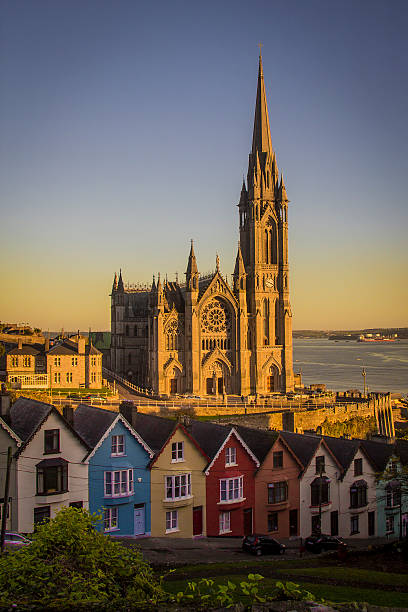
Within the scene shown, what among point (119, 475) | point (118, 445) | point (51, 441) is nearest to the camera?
point (51, 441)

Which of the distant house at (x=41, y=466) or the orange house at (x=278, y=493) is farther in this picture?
the orange house at (x=278, y=493)

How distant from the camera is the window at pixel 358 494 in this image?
35.1 metres

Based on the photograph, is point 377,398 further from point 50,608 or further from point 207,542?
point 50,608

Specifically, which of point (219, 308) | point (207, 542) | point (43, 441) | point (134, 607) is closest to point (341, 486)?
point (207, 542)

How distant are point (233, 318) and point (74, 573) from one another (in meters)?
74.9

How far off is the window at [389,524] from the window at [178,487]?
13.9 metres

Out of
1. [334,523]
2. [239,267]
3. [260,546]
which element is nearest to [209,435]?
[260,546]

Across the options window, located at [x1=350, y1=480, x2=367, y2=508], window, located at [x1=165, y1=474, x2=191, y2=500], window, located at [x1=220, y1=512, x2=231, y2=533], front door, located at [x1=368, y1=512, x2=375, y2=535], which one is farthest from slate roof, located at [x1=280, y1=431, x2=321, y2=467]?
window, located at [x1=165, y1=474, x2=191, y2=500]

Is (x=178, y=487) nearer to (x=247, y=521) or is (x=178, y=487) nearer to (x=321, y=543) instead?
(x=247, y=521)

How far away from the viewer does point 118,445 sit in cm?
2941

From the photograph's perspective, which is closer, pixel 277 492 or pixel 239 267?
pixel 277 492

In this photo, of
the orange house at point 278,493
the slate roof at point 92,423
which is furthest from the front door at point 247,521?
the slate roof at point 92,423

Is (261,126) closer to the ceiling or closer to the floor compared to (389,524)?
closer to the ceiling

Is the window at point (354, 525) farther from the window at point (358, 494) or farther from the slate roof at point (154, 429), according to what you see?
the slate roof at point (154, 429)
